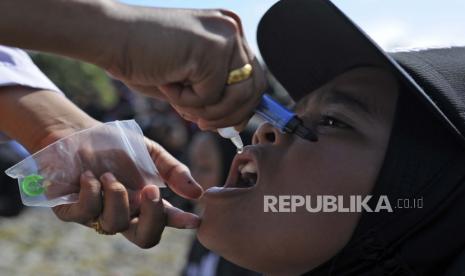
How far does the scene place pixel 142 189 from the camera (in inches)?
78.2

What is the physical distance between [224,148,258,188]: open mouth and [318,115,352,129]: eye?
0.75ft

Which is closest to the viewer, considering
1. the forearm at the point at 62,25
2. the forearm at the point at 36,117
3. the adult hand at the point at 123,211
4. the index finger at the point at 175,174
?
the forearm at the point at 62,25

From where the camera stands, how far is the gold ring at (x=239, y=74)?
154 cm

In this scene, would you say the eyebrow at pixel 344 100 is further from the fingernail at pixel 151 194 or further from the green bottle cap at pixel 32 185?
the green bottle cap at pixel 32 185

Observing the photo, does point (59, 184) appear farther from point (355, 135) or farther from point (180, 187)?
point (355, 135)

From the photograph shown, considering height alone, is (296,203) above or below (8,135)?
above

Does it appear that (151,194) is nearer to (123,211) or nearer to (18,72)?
(123,211)

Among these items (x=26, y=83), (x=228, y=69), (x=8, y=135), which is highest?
(x=228, y=69)

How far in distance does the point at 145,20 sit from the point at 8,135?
1085mm

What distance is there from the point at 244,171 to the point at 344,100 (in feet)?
1.21

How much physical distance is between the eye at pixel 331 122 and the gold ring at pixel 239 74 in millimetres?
547

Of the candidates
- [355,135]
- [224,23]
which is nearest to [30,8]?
[224,23]

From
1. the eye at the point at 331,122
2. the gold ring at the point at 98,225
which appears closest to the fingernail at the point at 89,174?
the gold ring at the point at 98,225

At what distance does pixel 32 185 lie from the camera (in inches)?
78.4
